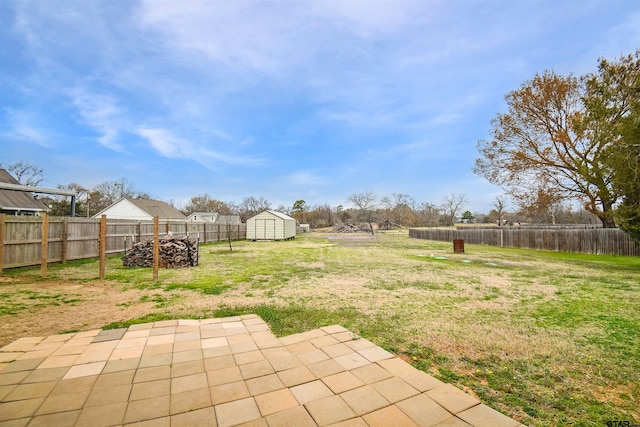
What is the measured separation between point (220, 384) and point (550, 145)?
17905 millimetres

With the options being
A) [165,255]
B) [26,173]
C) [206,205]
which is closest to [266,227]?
[165,255]

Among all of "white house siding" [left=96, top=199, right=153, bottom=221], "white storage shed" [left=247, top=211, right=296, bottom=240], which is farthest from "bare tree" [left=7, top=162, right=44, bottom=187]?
"white storage shed" [left=247, top=211, right=296, bottom=240]

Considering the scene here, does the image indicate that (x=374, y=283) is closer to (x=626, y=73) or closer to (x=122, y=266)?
(x=122, y=266)

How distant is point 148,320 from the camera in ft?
11.7

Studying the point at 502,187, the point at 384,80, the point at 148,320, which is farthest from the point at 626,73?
the point at 148,320

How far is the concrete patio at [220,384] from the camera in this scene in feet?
5.38

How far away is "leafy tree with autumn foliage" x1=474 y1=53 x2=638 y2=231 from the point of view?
1197cm

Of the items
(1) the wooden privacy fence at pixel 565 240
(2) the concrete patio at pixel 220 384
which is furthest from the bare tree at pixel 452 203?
(2) the concrete patio at pixel 220 384

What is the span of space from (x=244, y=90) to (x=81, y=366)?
11590mm

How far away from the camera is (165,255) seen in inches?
332

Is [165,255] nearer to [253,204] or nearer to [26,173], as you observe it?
[26,173]

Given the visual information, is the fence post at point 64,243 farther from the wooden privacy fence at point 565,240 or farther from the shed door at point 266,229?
the wooden privacy fence at point 565,240

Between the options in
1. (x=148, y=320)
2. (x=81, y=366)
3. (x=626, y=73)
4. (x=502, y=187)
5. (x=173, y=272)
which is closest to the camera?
(x=81, y=366)

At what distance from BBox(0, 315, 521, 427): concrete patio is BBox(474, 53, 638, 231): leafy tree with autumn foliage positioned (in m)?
13.6
